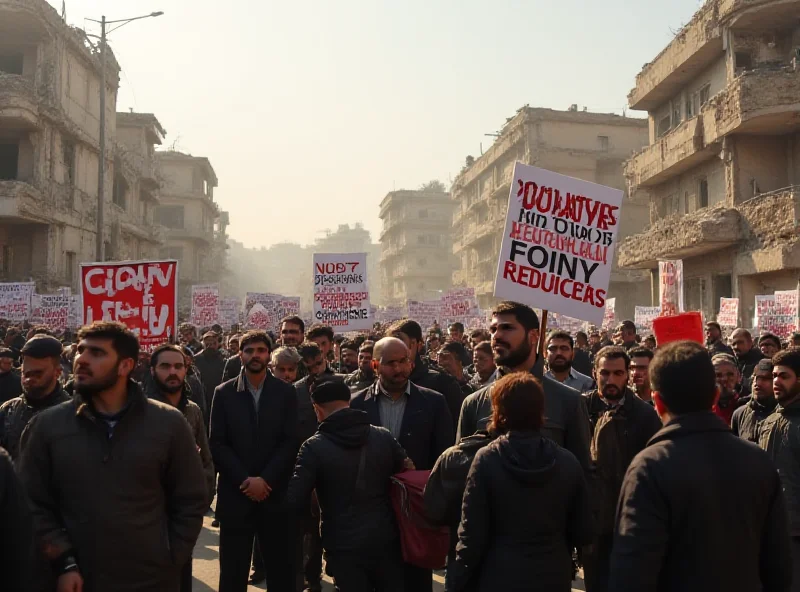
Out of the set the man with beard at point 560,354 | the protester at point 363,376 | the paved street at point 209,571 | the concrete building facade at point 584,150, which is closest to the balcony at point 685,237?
the concrete building facade at point 584,150

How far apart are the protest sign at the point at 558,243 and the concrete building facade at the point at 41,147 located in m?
25.8

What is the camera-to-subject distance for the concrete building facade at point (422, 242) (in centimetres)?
8306

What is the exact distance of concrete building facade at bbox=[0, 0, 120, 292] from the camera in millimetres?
28938

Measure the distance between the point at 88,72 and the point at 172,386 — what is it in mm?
34830

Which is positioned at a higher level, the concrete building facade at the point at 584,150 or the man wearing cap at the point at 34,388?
the concrete building facade at the point at 584,150

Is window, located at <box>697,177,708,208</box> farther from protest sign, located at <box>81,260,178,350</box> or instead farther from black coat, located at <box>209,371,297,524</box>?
black coat, located at <box>209,371,297,524</box>

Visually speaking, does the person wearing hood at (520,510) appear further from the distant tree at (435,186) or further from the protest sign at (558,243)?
the distant tree at (435,186)

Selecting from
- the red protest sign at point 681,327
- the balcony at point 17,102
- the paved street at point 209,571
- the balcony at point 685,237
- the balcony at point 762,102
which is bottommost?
the paved street at point 209,571

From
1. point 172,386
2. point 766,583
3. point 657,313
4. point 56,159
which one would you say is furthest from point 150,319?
point 56,159

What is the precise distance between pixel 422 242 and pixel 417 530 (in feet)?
260

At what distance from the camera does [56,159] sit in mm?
32156

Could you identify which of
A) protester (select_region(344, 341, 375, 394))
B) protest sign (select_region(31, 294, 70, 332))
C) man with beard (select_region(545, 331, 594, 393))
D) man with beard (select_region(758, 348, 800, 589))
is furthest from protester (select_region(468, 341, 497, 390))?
protest sign (select_region(31, 294, 70, 332))

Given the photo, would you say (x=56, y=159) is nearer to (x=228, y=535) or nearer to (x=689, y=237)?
(x=689, y=237)

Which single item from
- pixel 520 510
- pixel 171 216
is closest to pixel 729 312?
pixel 520 510
